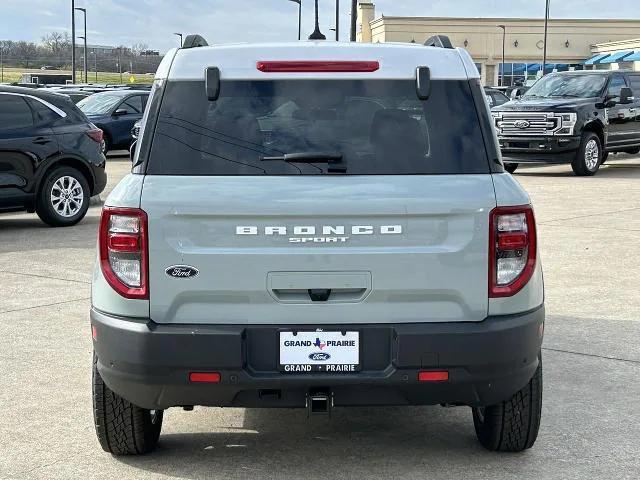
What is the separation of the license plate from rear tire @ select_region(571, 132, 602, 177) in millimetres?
17210

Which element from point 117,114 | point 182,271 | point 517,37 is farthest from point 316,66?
point 517,37

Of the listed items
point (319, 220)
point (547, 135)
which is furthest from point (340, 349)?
point (547, 135)

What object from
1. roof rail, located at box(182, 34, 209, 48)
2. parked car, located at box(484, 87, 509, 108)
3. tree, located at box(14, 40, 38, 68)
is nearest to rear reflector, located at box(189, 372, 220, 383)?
roof rail, located at box(182, 34, 209, 48)

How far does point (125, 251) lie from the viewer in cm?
423

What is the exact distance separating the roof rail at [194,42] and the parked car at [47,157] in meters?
7.96

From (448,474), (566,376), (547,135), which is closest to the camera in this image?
(448,474)

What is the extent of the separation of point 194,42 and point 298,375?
5.31 feet

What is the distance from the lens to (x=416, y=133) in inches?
171

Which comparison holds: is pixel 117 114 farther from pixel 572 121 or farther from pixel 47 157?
pixel 47 157

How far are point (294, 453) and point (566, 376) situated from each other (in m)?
2.01

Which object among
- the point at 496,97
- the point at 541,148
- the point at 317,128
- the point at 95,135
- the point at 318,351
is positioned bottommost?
the point at 318,351

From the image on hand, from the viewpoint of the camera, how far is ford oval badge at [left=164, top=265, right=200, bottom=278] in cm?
416

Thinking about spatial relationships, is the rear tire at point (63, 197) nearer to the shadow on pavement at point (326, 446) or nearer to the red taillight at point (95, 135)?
the red taillight at point (95, 135)

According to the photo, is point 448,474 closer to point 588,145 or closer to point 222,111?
point 222,111
